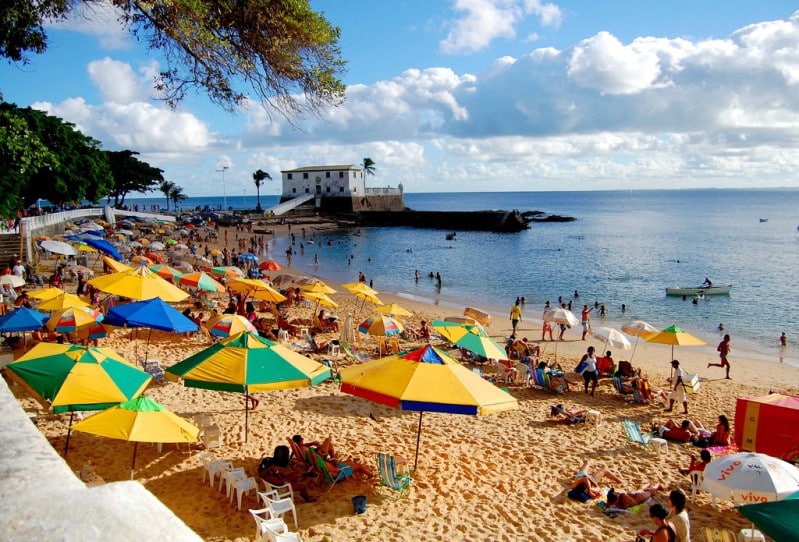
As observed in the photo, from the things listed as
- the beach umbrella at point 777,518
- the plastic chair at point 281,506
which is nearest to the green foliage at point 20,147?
the plastic chair at point 281,506

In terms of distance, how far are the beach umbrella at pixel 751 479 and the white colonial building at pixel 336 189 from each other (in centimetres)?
7627

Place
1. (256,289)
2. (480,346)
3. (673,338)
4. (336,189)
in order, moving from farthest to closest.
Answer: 1. (336,189)
2. (256,289)
3. (673,338)
4. (480,346)

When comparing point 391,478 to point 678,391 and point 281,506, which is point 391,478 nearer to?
point 281,506

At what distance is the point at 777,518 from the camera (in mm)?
5277

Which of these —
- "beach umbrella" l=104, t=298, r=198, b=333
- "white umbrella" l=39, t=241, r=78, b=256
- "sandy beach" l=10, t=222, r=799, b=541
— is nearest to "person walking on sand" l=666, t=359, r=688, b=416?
"sandy beach" l=10, t=222, r=799, b=541

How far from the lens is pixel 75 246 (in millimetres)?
25359

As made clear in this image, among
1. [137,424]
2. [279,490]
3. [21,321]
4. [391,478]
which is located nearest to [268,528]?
[279,490]

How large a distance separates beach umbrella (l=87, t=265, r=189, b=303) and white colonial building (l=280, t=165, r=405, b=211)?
70.0m

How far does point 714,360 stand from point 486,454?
44.9 ft

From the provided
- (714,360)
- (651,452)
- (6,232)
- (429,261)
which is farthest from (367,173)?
(651,452)

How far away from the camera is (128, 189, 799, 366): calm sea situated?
90.8ft

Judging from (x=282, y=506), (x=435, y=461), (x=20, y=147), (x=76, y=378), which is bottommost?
(x=435, y=461)

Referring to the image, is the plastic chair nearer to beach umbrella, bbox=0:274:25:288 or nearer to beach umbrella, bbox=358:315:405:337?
beach umbrella, bbox=358:315:405:337

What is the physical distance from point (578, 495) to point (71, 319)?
10.7 m
